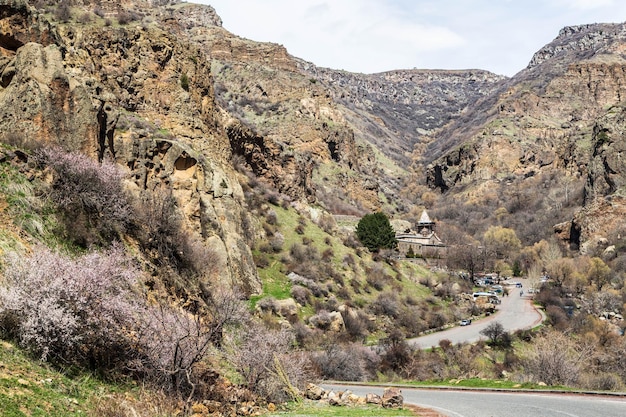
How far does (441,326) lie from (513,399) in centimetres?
2930

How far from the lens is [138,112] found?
95.8 feet

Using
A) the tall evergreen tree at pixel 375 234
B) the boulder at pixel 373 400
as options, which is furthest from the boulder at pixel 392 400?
the tall evergreen tree at pixel 375 234

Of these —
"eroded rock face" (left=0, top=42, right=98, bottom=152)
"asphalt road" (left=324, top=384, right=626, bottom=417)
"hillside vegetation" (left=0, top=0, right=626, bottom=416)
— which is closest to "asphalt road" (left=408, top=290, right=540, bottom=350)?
"hillside vegetation" (left=0, top=0, right=626, bottom=416)

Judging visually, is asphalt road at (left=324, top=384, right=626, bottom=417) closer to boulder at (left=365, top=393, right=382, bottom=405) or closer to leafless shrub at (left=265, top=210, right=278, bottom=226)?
boulder at (left=365, top=393, right=382, bottom=405)

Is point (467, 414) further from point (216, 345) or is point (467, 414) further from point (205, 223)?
point (205, 223)

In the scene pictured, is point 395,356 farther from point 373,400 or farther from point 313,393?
point 373,400

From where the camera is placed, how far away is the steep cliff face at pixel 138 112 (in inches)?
610

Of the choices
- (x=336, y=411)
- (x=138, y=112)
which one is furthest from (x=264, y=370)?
(x=138, y=112)

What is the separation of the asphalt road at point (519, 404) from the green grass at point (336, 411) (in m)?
1.45

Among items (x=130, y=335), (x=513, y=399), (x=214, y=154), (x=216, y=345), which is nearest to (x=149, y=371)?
(x=130, y=335)

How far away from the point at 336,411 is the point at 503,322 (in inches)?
1636

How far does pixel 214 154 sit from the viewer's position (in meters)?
31.4

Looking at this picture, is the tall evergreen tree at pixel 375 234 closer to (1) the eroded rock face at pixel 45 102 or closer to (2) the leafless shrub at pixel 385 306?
(2) the leafless shrub at pixel 385 306

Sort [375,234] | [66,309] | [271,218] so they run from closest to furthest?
[66,309] → [271,218] → [375,234]
